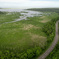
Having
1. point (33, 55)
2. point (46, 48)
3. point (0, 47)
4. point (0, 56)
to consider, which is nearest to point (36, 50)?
point (33, 55)

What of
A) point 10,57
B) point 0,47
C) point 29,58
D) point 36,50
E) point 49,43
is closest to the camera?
point 10,57

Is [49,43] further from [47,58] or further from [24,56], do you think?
[24,56]

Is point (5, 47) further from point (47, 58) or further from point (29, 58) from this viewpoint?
point (47, 58)

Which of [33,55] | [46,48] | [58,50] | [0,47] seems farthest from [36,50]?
[0,47]

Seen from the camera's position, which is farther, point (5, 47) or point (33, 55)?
point (5, 47)

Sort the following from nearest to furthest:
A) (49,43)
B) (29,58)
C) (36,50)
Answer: (29,58)
(36,50)
(49,43)

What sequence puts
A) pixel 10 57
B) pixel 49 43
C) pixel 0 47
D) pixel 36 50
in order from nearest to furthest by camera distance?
pixel 10 57 < pixel 36 50 < pixel 0 47 < pixel 49 43

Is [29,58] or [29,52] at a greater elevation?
[29,52]

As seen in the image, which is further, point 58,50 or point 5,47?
point 5,47

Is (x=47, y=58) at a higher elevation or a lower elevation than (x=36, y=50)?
lower
